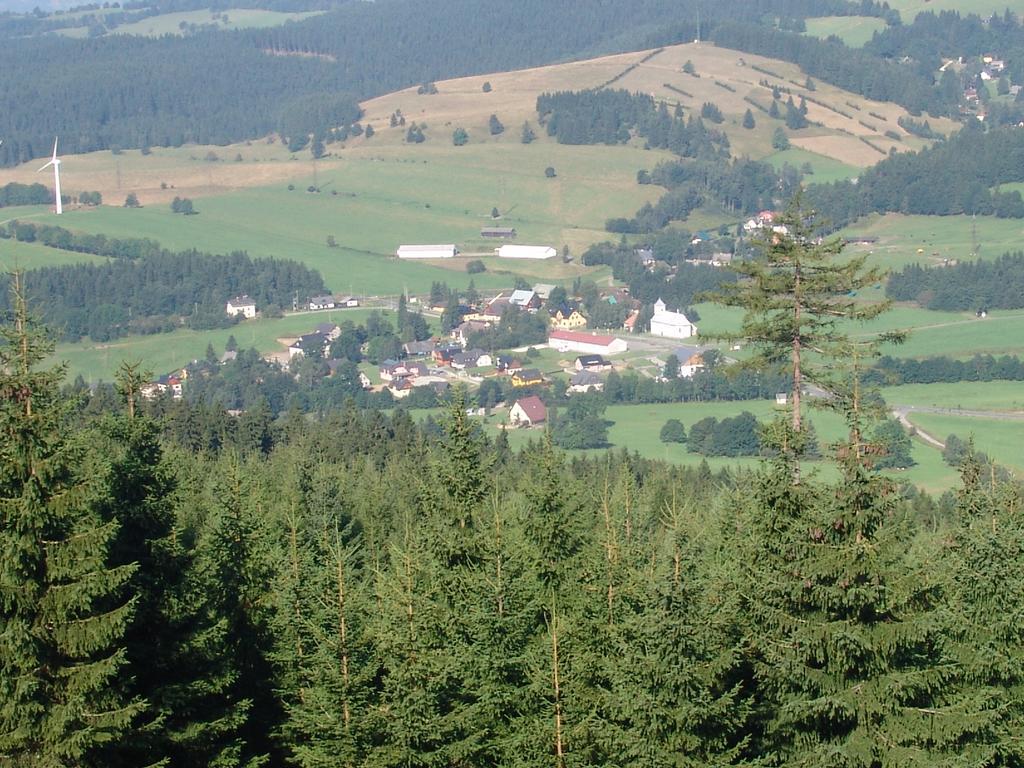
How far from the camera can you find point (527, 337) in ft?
367

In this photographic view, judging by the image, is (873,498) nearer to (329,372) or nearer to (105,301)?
(329,372)

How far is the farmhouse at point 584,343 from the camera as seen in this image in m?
108

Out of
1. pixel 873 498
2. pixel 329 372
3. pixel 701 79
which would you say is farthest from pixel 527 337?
pixel 873 498

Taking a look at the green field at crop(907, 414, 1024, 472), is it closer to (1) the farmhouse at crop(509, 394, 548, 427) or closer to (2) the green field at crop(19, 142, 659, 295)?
(1) the farmhouse at crop(509, 394, 548, 427)

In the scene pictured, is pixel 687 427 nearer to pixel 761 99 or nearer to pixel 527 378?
pixel 527 378

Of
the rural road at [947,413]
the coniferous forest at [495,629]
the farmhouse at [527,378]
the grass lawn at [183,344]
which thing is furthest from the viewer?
the grass lawn at [183,344]

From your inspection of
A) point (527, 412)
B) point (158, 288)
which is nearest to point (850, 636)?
point (527, 412)

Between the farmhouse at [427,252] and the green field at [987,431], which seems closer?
the green field at [987,431]

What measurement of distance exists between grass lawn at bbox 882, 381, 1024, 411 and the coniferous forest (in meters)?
60.9

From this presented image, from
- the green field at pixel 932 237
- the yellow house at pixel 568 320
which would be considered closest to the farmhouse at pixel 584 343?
the yellow house at pixel 568 320

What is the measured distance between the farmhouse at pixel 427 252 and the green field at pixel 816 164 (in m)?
40.3

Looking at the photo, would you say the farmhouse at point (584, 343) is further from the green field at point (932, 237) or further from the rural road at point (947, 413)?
the rural road at point (947, 413)

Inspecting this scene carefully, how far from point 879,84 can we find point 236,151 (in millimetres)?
79941

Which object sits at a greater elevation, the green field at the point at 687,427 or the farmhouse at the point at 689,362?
the farmhouse at the point at 689,362
